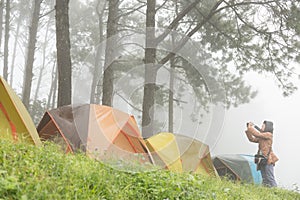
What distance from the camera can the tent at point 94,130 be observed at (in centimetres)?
437

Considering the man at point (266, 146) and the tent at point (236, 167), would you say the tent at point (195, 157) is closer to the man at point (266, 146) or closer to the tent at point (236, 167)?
the man at point (266, 146)

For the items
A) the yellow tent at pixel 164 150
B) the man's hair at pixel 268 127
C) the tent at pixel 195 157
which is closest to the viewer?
the yellow tent at pixel 164 150

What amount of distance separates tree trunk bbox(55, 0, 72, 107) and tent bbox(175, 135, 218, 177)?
1722 millimetres

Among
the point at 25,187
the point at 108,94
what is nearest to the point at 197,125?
the point at 25,187

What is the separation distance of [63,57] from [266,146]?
3.18 metres

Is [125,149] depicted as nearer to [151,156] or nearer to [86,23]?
[151,156]

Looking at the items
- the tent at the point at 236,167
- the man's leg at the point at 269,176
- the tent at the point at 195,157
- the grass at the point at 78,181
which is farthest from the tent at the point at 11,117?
the tent at the point at 236,167

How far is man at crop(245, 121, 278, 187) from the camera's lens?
646 cm

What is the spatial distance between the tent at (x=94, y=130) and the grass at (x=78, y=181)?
32.8 inches

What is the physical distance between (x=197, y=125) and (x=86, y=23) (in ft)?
53.4

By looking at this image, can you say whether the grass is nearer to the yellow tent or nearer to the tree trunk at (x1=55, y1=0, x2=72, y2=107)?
the yellow tent

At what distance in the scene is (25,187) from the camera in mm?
2301

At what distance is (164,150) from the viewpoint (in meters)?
5.10

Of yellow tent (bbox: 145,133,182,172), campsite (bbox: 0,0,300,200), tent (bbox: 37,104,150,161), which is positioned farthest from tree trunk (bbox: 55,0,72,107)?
yellow tent (bbox: 145,133,182,172)
